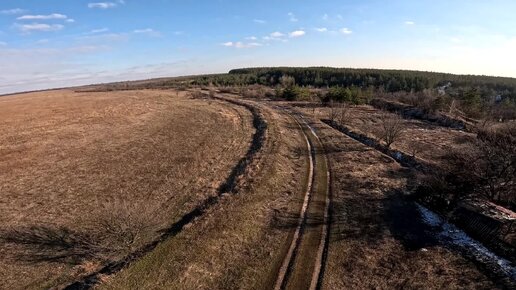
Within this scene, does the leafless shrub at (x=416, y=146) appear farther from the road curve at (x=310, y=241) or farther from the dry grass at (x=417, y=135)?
the road curve at (x=310, y=241)

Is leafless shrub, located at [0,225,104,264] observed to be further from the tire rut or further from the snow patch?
the snow patch

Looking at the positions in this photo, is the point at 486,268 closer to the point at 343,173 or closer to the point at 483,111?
the point at 343,173

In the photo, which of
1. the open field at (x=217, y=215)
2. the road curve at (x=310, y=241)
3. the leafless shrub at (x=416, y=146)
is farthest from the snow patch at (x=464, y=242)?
the leafless shrub at (x=416, y=146)

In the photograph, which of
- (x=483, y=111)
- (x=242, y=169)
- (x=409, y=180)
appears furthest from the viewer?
(x=483, y=111)

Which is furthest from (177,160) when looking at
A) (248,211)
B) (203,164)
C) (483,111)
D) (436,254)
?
(483,111)

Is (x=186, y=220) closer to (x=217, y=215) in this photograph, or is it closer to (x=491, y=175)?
(x=217, y=215)

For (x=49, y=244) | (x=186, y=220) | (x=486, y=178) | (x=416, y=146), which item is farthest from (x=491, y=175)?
(x=49, y=244)
